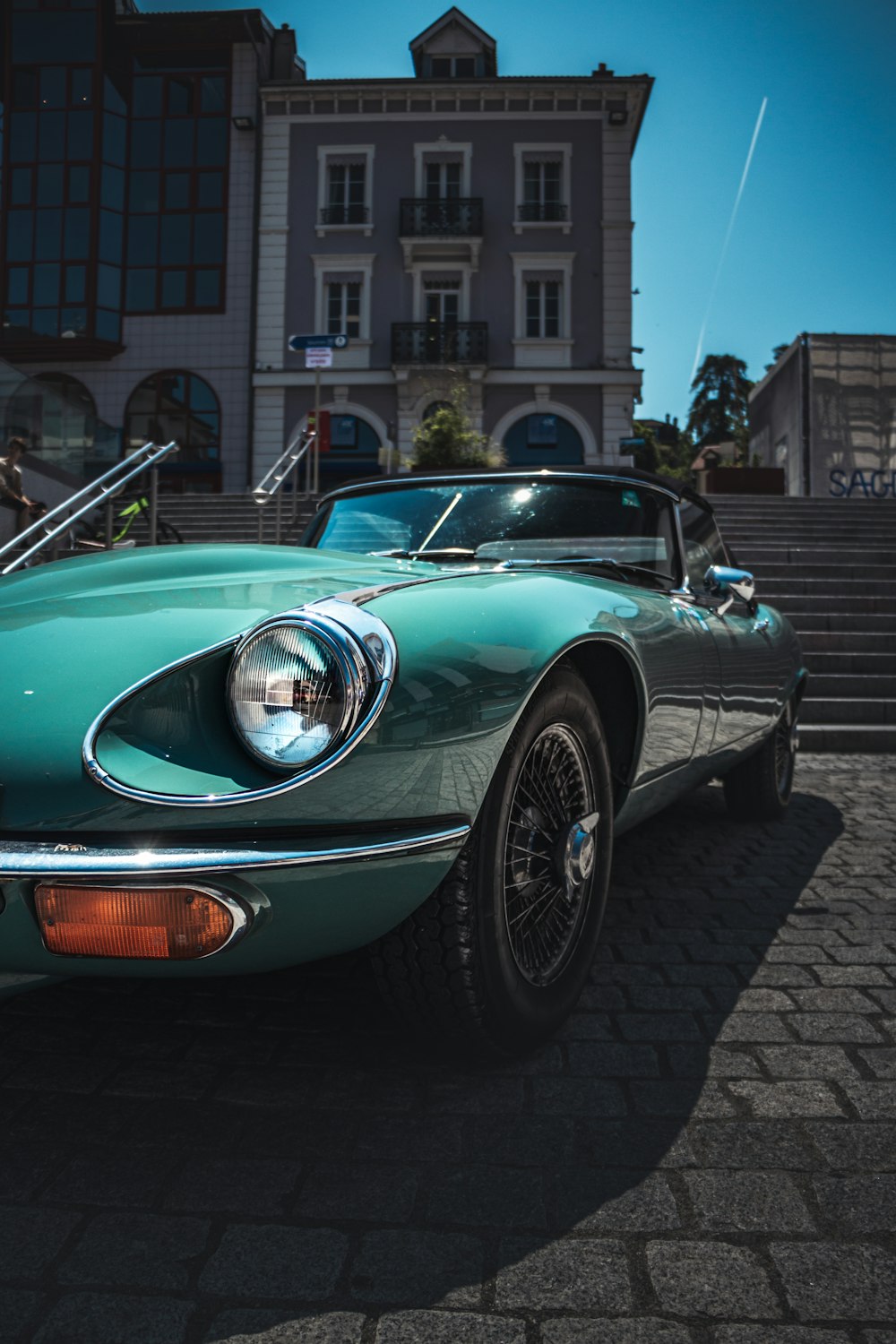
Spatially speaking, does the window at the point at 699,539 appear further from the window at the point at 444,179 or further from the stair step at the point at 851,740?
the window at the point at 444,179

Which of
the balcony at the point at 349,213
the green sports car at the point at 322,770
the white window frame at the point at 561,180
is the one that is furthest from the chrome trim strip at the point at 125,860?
the balcony at the point at 349,213

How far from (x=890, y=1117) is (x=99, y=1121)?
1.36m

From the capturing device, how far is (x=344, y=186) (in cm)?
2528

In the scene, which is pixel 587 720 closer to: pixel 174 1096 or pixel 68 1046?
pixel 174 1096

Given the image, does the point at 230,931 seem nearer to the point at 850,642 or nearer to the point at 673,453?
the point at 850,642

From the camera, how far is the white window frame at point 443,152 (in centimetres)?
2494

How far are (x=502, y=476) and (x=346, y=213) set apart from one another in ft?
79.2

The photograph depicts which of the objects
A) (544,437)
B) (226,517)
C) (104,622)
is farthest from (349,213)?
(104,622)

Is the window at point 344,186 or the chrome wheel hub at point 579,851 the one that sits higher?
the window at point 344,186

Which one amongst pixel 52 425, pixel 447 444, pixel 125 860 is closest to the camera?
pixel 125 860

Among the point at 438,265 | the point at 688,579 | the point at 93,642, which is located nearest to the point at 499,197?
the point at 438,265

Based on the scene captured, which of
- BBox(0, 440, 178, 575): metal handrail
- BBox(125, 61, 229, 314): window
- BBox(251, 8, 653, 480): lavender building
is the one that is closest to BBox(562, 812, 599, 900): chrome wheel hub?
BBox(0, 440, 178, 575): metal handrail

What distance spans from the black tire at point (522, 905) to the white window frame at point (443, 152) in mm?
25443

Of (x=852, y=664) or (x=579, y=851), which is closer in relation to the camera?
(x=579, y=851)
